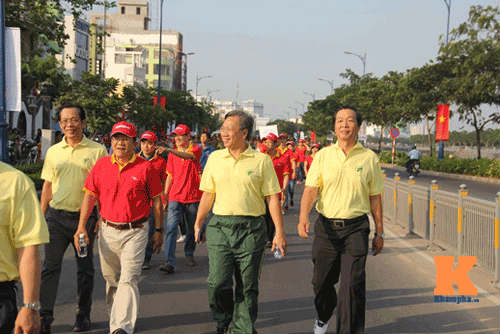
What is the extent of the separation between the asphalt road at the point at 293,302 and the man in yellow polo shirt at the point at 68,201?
0.37 meters

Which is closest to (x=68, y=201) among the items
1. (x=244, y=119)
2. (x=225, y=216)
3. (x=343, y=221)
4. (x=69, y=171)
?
(x=69, y=171)

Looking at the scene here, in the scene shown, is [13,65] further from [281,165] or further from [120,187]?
[120,187]

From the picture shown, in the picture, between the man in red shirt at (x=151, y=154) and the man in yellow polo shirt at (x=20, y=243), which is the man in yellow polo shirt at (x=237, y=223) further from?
the man in red shirt at (x=151, y=154)

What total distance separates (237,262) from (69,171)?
1.79 m

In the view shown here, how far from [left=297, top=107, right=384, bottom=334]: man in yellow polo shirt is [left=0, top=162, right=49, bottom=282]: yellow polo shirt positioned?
2700 mm

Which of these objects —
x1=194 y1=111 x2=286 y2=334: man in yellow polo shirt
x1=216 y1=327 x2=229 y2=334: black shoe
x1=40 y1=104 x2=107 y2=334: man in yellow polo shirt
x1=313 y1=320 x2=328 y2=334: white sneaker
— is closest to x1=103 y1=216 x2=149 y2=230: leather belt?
x1=40 y1=104 x2=107 y2=334: man in yellow polo shirt

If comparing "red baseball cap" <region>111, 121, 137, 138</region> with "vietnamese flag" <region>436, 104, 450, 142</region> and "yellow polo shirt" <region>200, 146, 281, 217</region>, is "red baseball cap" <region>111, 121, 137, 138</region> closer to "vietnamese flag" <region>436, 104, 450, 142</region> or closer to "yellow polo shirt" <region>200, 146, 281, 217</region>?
"yellow polo shirt" <region>200, 146, 281, 217</region>

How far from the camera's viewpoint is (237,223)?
513 centimetres

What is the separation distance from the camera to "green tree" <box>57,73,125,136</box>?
25.6 metres

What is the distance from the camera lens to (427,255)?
33.4ft

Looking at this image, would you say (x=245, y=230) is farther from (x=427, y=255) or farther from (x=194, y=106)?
(x=194, y=106)

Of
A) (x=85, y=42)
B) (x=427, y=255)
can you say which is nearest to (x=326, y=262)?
(x=427, y=255)

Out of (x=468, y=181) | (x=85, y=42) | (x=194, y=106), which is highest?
(x=85, y=42)

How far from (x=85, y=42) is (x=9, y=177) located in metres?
73.9
